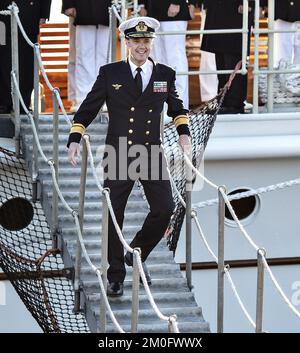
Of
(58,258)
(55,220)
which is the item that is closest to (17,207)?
(58,258)

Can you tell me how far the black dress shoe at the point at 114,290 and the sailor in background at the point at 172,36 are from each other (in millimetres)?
2146

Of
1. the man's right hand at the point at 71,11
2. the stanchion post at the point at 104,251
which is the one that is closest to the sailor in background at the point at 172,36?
the man's right hand at the point at 71,11

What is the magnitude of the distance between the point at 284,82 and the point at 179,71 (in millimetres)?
631

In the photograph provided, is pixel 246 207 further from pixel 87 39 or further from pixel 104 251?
pixel 104 251

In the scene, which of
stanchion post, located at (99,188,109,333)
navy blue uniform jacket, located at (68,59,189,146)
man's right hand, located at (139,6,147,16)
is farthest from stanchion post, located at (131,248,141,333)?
man's right hand, located at (139,6,147,16)

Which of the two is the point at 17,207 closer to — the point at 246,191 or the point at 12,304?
the point at 12,304

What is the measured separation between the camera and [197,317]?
7.24 meters

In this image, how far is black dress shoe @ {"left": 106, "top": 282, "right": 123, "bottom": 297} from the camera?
7262mm

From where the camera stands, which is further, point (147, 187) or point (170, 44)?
point (170, 44)

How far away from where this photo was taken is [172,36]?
9266 millimetres

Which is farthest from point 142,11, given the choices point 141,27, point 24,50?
point 141,27

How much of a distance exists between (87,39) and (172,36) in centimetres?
51

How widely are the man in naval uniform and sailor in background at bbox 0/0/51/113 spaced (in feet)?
5.64

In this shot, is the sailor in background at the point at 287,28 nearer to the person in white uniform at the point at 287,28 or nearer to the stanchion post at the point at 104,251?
the person in white uniform at the point at 287,28
